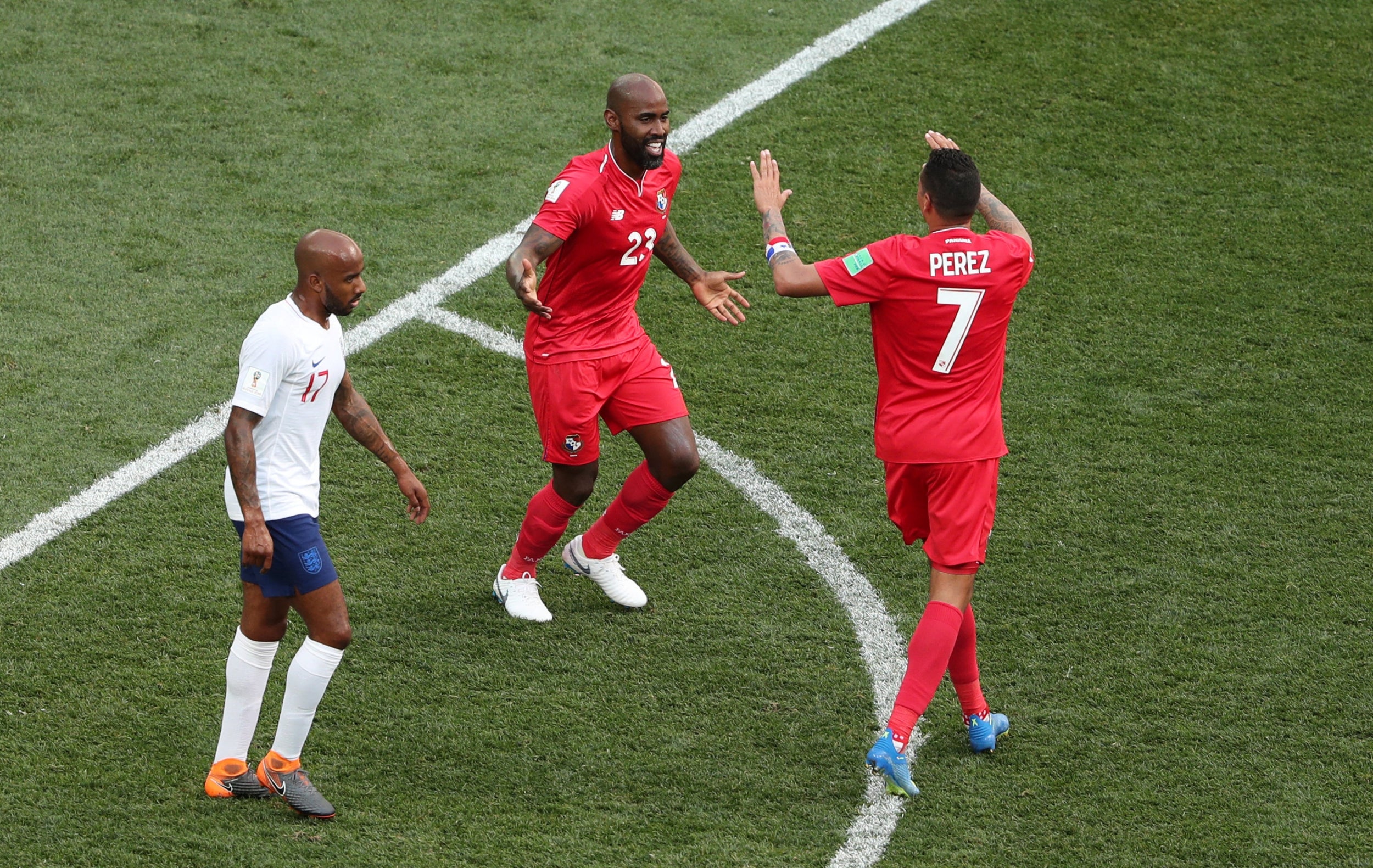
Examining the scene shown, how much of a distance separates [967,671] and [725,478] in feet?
6.35

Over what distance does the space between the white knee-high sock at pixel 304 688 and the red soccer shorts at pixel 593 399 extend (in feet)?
4.63

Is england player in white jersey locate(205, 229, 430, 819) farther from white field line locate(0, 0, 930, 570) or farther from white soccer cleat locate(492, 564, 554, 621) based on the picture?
white field line locate(0, 0, 930, 570)

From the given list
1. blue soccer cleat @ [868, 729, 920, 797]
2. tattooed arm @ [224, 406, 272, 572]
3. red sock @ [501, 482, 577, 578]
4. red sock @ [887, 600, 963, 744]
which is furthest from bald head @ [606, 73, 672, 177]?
blue soccer cleat @ [868, 729, 920, 797]

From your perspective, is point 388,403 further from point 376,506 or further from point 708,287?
point 708,287

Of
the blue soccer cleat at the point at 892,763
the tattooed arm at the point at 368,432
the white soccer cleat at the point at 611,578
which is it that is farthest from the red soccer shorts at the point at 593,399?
the blue soccer cleat at the point at 892,763

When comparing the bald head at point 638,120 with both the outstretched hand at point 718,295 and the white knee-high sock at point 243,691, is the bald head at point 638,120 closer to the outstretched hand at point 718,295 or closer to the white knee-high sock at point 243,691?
the outstretched hand at point 718,295

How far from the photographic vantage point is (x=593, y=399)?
5770 mm

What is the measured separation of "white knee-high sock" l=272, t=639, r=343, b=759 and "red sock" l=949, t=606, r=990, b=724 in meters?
2.09

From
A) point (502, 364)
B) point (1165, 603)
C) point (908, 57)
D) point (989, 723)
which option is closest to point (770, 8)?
point (908, 57)

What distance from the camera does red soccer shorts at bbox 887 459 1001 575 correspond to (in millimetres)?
4941

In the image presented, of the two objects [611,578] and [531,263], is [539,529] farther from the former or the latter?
[531,263]

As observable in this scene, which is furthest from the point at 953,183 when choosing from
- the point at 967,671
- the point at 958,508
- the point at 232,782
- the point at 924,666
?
the point at 232,782

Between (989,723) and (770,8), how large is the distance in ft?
22.5

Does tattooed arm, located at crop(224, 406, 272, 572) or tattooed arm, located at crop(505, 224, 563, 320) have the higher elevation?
tattooed arm, located at crop(505, 224, 563, 320)
